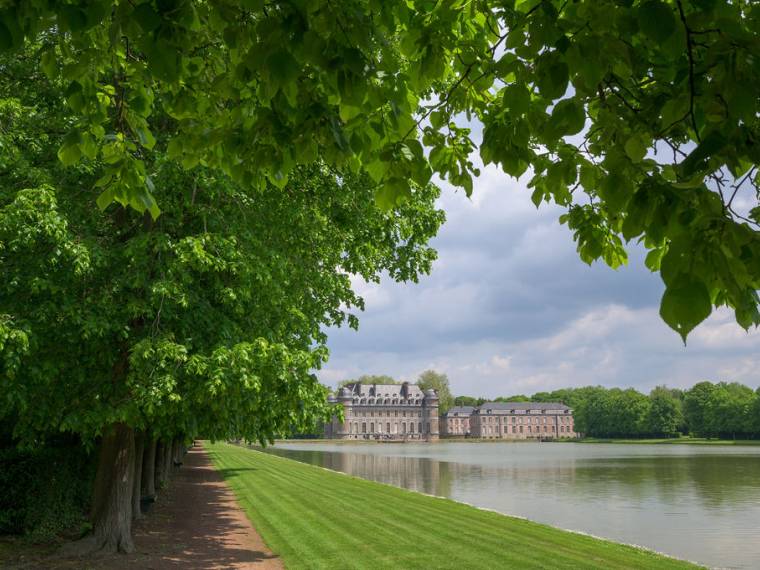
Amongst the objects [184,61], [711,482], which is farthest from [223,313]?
[711,482]

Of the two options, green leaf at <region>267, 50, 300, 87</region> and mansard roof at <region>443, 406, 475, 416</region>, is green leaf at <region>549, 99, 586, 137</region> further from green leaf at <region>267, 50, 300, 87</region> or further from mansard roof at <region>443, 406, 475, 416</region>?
mansard roof at <region>443, 406, 475, 416</region>

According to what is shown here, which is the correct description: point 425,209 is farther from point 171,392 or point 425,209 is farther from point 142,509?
point 142,509

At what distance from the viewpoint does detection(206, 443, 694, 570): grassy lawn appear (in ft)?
43.4

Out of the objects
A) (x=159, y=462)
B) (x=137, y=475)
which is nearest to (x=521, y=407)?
(x=159, y=462)

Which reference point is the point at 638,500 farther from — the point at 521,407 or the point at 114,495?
the point at 521,407

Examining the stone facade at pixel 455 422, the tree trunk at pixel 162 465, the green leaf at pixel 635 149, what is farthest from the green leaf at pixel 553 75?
the stone facade at pixel 455 422

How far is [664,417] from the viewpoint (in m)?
144

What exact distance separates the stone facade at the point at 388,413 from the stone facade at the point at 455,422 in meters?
14.5

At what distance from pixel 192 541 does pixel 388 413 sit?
167 metres

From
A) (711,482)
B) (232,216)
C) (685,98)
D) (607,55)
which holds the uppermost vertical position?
(232,216)

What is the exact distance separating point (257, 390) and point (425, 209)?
7.26 metres

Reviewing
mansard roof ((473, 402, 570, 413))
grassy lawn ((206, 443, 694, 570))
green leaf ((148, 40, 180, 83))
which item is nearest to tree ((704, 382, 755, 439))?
mansard roof ((473, 402, 570, 413))

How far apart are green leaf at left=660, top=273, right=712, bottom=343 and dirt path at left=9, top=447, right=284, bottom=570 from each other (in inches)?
462

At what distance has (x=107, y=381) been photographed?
11.7 meters
